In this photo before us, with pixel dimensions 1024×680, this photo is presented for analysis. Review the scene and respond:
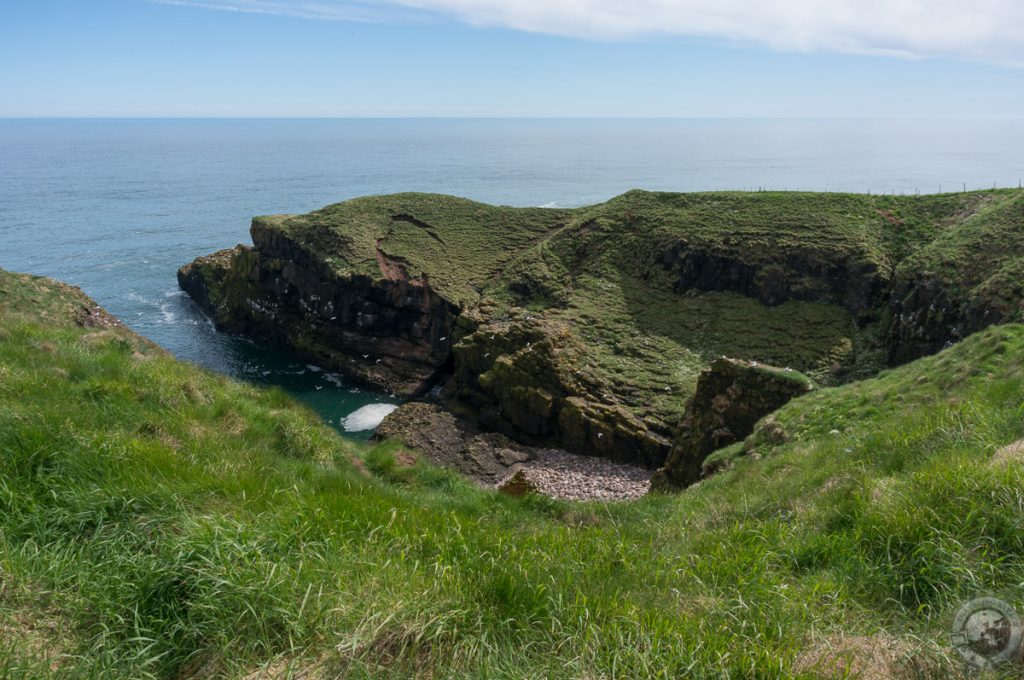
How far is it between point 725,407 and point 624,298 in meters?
23.2

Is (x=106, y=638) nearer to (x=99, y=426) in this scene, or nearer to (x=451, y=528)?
(x=451, y=528)

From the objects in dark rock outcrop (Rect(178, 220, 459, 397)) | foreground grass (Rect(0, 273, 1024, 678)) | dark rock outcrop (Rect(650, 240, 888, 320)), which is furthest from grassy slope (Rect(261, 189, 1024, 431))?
foreground grass (Rect(0, 273, 1024, 678))

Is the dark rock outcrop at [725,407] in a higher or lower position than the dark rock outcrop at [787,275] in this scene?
lower

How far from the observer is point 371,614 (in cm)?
351

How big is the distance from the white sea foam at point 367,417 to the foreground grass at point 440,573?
3341 cm

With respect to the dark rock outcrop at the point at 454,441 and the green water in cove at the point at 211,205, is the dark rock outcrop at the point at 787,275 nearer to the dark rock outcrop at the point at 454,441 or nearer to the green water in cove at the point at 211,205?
the dark rock outcrop at the point at 454,441

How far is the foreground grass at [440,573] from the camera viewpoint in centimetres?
334

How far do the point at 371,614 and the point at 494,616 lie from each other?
79 cm

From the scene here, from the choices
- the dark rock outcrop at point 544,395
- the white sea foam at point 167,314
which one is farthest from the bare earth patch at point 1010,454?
the white sea foam at point 167,314

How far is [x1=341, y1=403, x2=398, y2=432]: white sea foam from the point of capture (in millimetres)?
40088

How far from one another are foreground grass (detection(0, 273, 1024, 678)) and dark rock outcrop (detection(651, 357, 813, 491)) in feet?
60.5

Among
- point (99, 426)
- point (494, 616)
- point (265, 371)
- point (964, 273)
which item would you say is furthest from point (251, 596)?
point (265, 371)

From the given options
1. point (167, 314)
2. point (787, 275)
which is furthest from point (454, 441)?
point (167, 314)

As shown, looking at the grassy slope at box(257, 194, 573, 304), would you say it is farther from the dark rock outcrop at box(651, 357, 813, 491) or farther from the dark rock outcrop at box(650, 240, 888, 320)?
the dark rock outcrop at box(651, 357, 813, 491)
